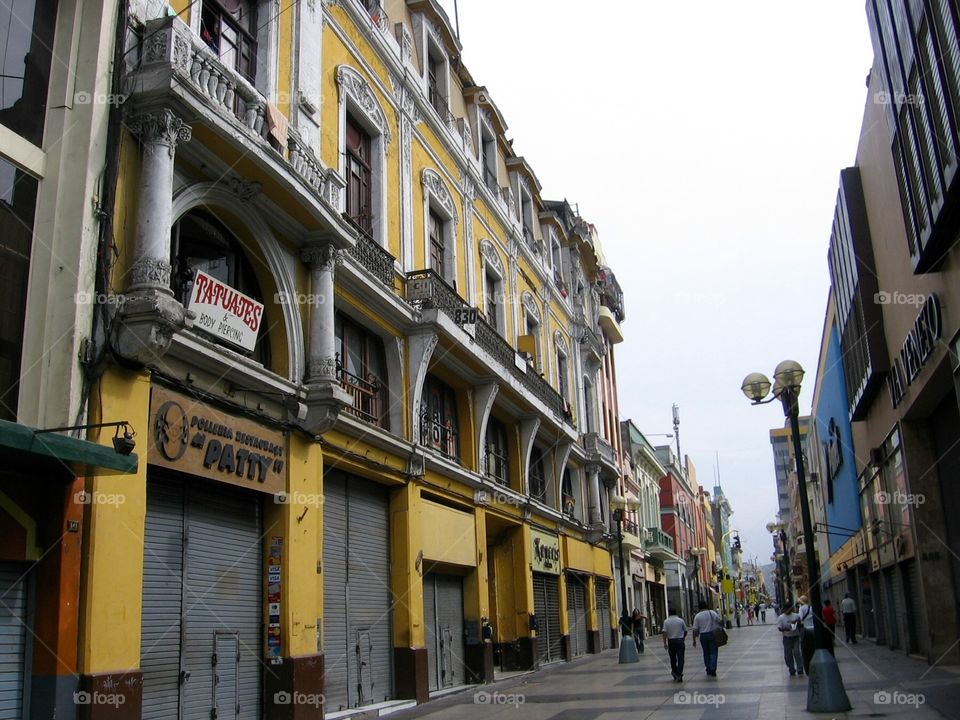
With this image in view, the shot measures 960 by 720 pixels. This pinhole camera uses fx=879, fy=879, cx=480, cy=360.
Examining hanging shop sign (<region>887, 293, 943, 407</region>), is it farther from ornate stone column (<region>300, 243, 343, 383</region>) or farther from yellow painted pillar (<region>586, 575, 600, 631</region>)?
yellow painted pillar (<region>586, 575, 600, 631</region>)

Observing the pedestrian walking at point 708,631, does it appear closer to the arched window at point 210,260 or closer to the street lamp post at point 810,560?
the street lamp post at point 810,560

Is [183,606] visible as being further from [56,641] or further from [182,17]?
[182,17]

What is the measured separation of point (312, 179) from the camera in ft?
44.6

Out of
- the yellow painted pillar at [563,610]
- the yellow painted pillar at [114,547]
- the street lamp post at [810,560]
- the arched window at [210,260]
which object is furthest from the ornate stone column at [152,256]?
the yellow painted pillar at [563,610]

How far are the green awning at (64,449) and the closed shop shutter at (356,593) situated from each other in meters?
6.05

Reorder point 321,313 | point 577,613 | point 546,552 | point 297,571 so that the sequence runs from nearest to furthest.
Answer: point 297,571 < point 321,313 < point 546,552 < point 577,613

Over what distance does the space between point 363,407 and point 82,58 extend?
8059mm

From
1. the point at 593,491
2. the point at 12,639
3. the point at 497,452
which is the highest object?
A: the point at 497,452

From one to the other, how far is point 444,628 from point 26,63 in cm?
1334

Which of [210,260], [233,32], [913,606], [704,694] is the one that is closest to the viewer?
[210,260]

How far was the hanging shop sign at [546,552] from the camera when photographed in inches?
979

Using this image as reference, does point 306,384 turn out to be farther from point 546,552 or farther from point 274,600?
point 546,552

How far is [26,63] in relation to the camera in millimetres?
9461

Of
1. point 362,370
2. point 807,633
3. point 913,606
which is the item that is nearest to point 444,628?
point 362,370
